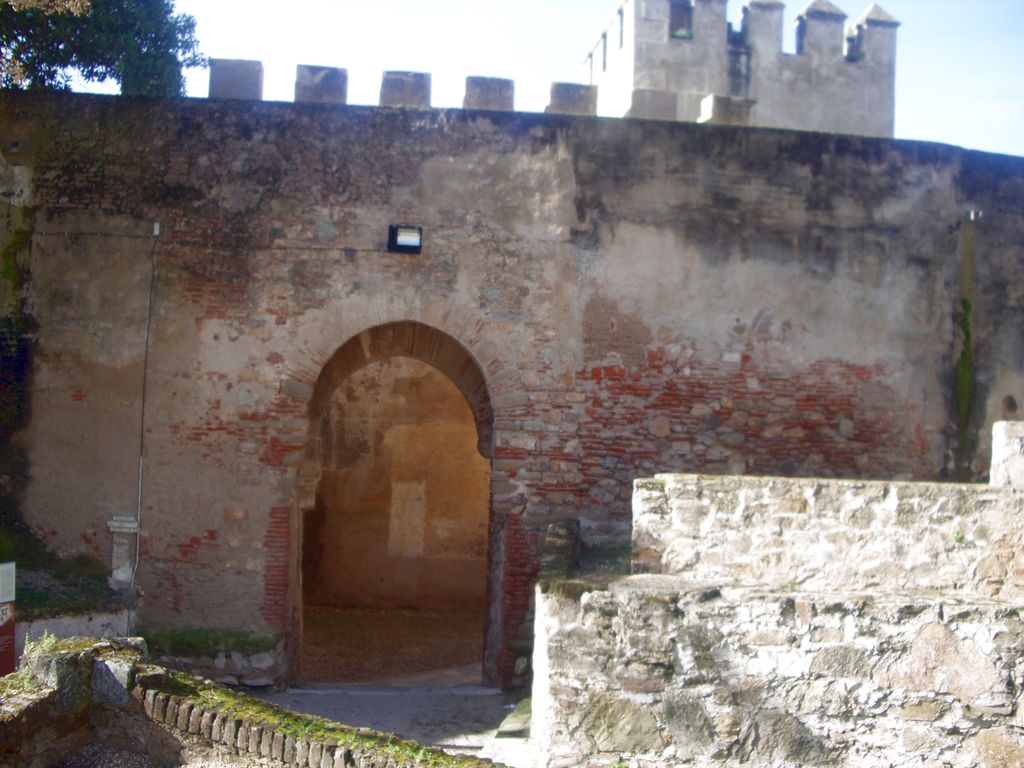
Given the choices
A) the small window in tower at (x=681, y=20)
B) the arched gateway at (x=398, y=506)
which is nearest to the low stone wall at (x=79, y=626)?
the arched gateway at (x=398, y=506)

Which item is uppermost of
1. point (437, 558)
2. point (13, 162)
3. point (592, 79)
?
point (592, 79)

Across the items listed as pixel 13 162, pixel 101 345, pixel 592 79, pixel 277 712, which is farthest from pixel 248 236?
pixel 592 79

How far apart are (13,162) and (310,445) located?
3430 millimetres

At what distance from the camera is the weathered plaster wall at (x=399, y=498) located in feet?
45.2

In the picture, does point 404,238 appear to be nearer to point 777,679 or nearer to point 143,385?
point 143,385

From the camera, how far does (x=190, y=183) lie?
885 cm

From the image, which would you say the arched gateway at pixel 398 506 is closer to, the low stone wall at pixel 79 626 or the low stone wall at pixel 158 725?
the low stone wall at pixel 79 626

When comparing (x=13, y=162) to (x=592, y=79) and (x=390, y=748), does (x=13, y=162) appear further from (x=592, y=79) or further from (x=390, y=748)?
(x=592, y=79)

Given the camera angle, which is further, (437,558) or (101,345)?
(437,558)

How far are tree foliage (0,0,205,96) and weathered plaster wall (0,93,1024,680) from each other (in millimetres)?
3465

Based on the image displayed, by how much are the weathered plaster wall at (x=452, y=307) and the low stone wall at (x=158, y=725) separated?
3084mm

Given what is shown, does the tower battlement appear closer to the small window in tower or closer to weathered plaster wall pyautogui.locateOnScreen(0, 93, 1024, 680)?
the small window in tower

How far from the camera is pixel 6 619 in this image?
6863 mm

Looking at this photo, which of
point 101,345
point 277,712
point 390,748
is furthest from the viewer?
point 101,345
